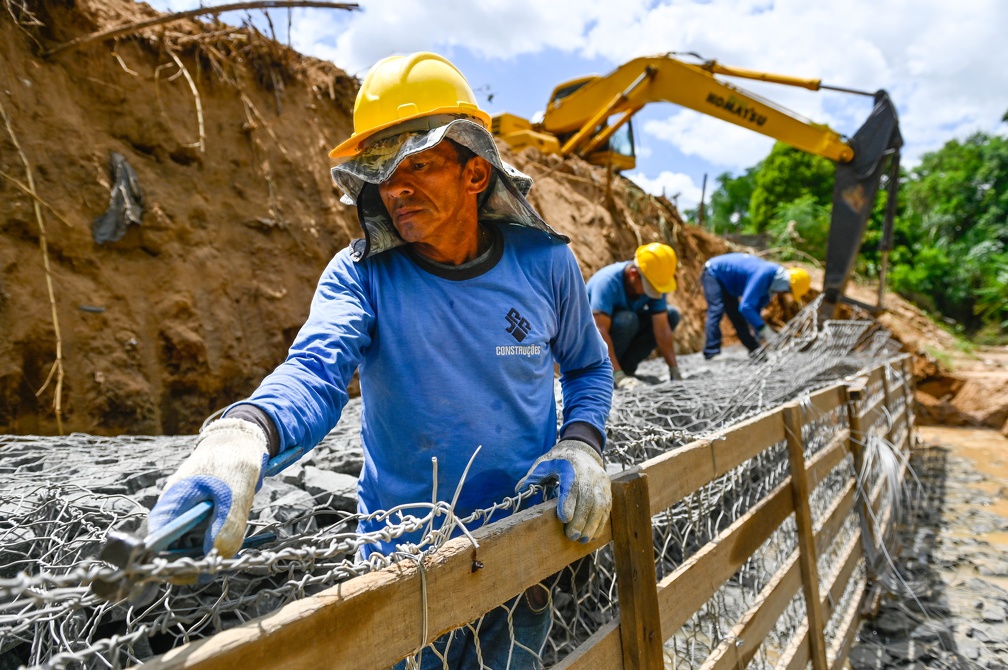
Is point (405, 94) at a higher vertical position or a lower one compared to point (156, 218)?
lower

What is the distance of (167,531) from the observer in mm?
764

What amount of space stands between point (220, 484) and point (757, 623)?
2004mm

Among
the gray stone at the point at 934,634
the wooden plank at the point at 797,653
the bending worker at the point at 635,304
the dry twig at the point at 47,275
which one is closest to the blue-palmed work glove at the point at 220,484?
the wooden plank at the point at 797,653

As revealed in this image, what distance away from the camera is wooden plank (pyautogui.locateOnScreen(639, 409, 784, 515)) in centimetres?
164

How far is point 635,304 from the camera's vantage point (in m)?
5.68

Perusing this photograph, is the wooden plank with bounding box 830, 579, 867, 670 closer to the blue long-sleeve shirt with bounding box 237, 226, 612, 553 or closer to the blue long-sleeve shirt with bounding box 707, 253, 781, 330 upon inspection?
the blue long-sleeve shirt with bounding box 237, 226, 612, 553

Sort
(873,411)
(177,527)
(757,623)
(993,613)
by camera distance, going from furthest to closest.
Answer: (873,411), (993,613), (757,623), (177,527)

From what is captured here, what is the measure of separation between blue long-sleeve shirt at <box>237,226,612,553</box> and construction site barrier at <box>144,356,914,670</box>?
0.27m

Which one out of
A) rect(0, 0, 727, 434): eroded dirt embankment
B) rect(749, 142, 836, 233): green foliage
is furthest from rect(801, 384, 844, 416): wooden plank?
rect(749, 142, 836, 233): green foliage

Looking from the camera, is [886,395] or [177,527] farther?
[886,395]

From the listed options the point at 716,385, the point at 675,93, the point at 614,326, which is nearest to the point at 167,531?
the point at 716,385

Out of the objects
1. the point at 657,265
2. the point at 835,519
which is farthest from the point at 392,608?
the point at 657,265

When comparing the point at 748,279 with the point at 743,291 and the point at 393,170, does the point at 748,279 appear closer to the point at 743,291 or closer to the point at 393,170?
the point at 743,291

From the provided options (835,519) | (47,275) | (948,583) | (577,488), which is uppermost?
(47,275)
